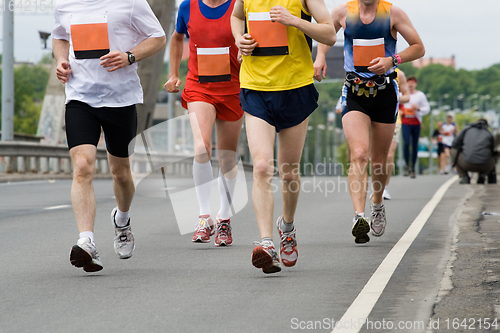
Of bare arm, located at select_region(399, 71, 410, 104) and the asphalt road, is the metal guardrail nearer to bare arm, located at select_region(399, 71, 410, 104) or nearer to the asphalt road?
bare arm, located at select_region(399, 71, 410, 104)

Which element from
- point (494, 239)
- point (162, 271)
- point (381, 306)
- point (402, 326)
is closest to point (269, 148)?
point (162, 271)

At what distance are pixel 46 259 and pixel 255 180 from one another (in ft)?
6.13

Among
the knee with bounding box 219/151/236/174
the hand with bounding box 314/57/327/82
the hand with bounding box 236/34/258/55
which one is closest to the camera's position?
the hand with bounding box 236/34/258/55

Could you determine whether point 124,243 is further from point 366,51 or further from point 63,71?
point 366,51

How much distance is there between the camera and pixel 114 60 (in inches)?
239

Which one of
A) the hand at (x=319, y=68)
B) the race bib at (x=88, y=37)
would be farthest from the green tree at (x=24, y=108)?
the race bib at (x=88, y=37)

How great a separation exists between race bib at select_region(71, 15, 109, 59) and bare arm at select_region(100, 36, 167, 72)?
9 centimetres

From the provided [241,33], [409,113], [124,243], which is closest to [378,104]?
[241,33]

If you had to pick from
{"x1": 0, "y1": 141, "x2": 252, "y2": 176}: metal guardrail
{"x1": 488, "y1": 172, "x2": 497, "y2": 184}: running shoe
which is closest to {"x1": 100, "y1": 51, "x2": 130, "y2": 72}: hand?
{"x1": 0, "y1": 141, "x2": 252, "y2": 176}: metal guardrail

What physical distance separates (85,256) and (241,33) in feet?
5.94

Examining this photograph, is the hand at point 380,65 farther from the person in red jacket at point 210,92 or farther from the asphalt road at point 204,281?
the asphalt road at point 204,281

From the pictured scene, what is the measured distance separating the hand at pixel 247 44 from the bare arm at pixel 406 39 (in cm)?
193

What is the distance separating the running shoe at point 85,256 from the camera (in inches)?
224

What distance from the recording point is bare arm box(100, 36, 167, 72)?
6062mm
